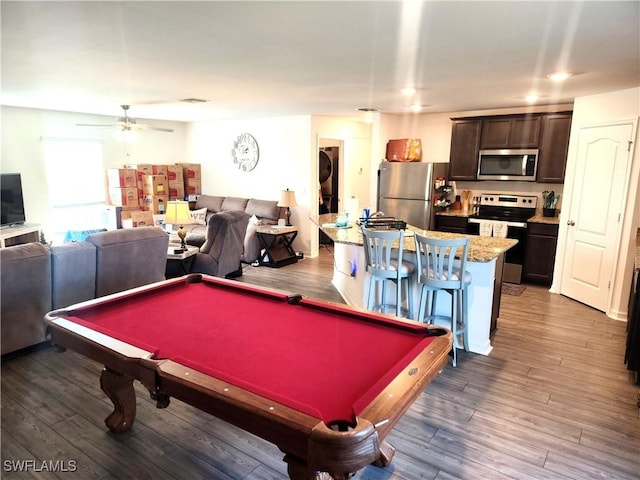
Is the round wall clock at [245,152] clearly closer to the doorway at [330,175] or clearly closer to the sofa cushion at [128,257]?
the doorway at [330,175]

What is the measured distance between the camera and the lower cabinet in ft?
19.0

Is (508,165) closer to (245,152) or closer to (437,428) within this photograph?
(437,428)

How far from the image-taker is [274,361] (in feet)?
5.53

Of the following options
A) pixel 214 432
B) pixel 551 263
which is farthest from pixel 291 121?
pixel 214 432

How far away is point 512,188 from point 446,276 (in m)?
3.40

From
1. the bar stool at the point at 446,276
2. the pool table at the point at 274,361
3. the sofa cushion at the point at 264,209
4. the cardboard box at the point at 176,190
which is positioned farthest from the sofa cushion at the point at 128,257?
the cardboard box at the point at 176,190

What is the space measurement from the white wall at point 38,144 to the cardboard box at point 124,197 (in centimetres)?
52

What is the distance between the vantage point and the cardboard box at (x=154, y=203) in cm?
731

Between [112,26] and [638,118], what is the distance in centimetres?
474

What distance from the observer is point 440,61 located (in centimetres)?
300

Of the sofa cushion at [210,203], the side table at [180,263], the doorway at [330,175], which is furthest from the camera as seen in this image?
the doorway at [330,175]

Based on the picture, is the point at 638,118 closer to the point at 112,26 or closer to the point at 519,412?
the point at 519,412

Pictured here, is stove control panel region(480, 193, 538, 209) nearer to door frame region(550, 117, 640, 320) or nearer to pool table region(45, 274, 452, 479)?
door frame region(550, 117, 640, 320)

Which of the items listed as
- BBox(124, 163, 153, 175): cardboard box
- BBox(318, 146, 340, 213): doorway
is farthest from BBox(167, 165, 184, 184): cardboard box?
BBox(318, 146, 340, 213): doorway
